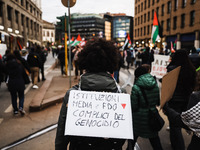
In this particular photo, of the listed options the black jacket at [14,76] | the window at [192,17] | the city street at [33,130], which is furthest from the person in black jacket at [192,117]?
the window at [192,17]

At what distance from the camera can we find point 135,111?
3010mm

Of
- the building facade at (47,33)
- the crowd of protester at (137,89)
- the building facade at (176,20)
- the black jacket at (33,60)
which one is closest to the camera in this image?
the crowd of protester at (137,89)

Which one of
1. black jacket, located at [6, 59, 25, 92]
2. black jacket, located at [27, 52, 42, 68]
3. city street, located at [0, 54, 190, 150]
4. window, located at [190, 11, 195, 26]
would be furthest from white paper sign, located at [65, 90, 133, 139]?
window, located at [190, 11, 195, 26]

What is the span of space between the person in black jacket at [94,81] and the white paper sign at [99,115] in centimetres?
8

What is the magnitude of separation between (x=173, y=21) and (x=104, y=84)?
36.0 meters

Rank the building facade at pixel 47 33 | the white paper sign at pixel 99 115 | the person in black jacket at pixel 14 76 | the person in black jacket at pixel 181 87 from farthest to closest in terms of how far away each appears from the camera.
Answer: the building facade at pixel 47 33 < the person in black jacket at pixel 14 76 < the person in black jacket at pixel 181 87 < the white paper sign at pixel 99 115

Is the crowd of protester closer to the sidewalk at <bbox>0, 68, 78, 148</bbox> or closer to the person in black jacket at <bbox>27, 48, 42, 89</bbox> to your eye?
the sidewalk at <bbox>0, 68, 78, 148</bbox>

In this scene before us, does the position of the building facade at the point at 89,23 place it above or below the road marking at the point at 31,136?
above

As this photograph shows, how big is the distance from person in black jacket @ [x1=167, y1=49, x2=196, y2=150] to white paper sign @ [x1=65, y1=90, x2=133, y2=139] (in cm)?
195

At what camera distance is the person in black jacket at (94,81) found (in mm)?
1648

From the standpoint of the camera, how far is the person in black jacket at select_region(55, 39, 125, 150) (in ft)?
5.41

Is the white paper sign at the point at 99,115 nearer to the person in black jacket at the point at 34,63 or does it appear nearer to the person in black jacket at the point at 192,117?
the person in black jacket at the point at 192,117

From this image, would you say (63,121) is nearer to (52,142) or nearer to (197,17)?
(52,142)

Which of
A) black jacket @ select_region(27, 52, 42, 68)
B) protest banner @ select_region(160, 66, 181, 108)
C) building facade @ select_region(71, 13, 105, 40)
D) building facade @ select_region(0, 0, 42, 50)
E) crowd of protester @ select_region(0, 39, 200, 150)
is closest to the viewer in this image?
crowd of protester @ select_region(0, 39, 200, 150)
